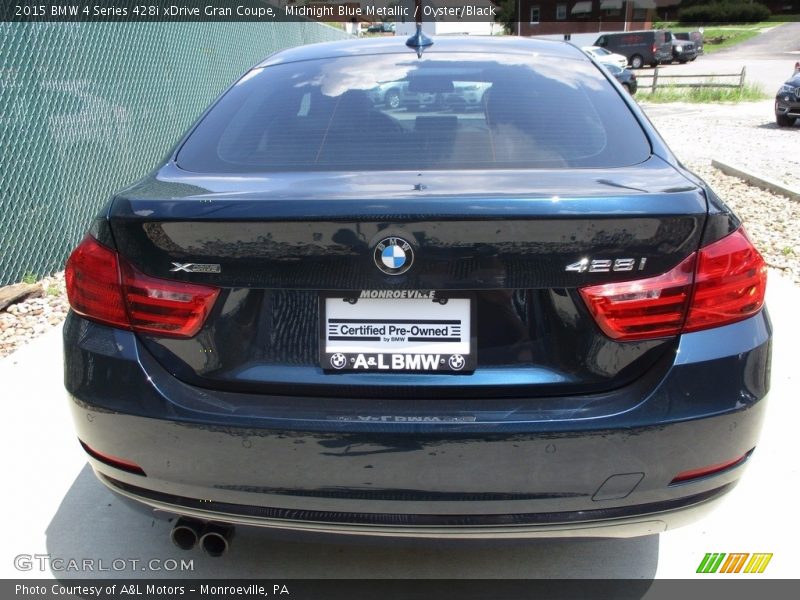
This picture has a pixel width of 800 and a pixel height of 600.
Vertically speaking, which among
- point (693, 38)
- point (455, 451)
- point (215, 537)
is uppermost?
point (455, 451)

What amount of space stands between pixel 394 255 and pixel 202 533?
3.42 feet

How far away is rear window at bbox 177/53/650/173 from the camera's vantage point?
2.23 metres

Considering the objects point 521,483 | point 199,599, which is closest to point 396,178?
point 521,483

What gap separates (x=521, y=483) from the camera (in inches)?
70.9

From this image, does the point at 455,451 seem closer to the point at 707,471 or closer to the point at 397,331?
the point at 397,331

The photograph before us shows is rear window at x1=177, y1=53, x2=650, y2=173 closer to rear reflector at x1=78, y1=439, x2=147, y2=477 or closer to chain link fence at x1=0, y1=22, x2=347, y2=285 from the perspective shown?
rear reflector at x1=78, y1=439, x2=147, y2=477

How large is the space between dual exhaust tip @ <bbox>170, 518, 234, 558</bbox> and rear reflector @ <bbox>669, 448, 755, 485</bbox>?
4.02 ft

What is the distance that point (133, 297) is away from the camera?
1.89 meters

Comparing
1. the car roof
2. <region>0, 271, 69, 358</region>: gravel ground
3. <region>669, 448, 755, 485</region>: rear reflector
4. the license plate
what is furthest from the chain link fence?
<region>669, 448, 755, 485</region>: rear reflector

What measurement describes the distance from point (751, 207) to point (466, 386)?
22.3 ft

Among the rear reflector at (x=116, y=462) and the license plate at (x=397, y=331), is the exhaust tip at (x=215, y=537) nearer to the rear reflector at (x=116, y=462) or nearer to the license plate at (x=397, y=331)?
the rear reflector at (x=116, y=462)

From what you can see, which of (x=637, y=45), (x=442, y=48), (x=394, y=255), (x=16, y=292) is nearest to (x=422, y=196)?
(x=394, y=255)

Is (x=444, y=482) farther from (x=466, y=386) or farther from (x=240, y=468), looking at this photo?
(x=240, y=468)

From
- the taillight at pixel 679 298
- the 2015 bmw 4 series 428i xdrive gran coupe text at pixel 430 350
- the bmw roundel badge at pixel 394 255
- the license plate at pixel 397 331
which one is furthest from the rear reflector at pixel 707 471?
the bmw roundel badge at pixel 394 255
